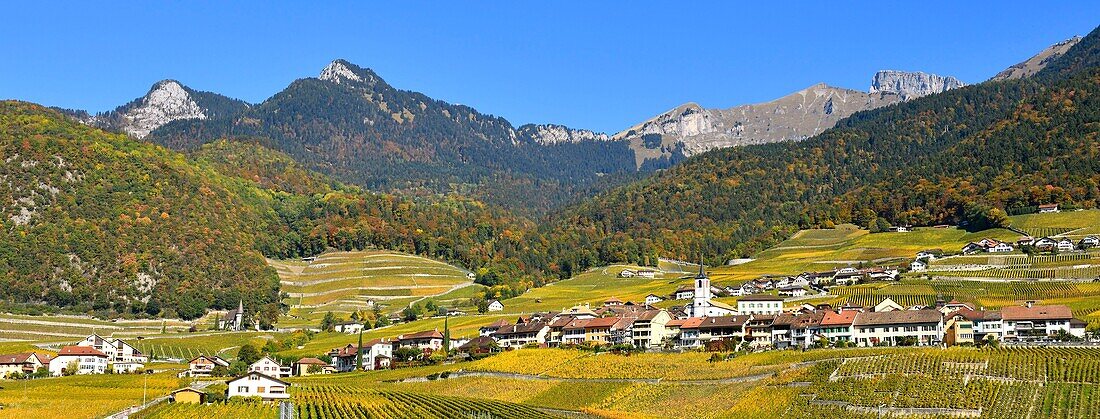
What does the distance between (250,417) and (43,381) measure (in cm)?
3761

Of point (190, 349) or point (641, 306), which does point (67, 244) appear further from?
point (641, 306)

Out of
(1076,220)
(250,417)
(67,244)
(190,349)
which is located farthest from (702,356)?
(67,244)

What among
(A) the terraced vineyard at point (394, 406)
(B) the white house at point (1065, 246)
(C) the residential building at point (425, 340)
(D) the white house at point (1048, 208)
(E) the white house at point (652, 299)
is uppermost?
(D) the white house at point (1048, 208)

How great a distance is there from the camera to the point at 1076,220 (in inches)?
6309

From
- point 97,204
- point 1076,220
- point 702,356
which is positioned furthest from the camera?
point 97,204

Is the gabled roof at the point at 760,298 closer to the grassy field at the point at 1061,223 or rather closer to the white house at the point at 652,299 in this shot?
the white house at the point at 652,299

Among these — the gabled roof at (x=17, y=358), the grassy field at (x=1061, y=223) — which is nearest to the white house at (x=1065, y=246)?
the grassy field at (x=1061, y=223)

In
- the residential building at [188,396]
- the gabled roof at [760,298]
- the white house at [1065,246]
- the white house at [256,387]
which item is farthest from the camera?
the white house at [1065,246]

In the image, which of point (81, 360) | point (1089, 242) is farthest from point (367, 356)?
point (1089, 242)

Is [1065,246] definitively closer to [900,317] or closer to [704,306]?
[704,306]

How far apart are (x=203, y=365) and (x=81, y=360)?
1230cm

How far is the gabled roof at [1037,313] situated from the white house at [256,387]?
55594 mm

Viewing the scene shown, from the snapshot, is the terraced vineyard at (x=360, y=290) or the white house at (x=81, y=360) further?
the terraced vineyard at (x=360, y=290)

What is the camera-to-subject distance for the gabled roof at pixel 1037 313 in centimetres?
10331
